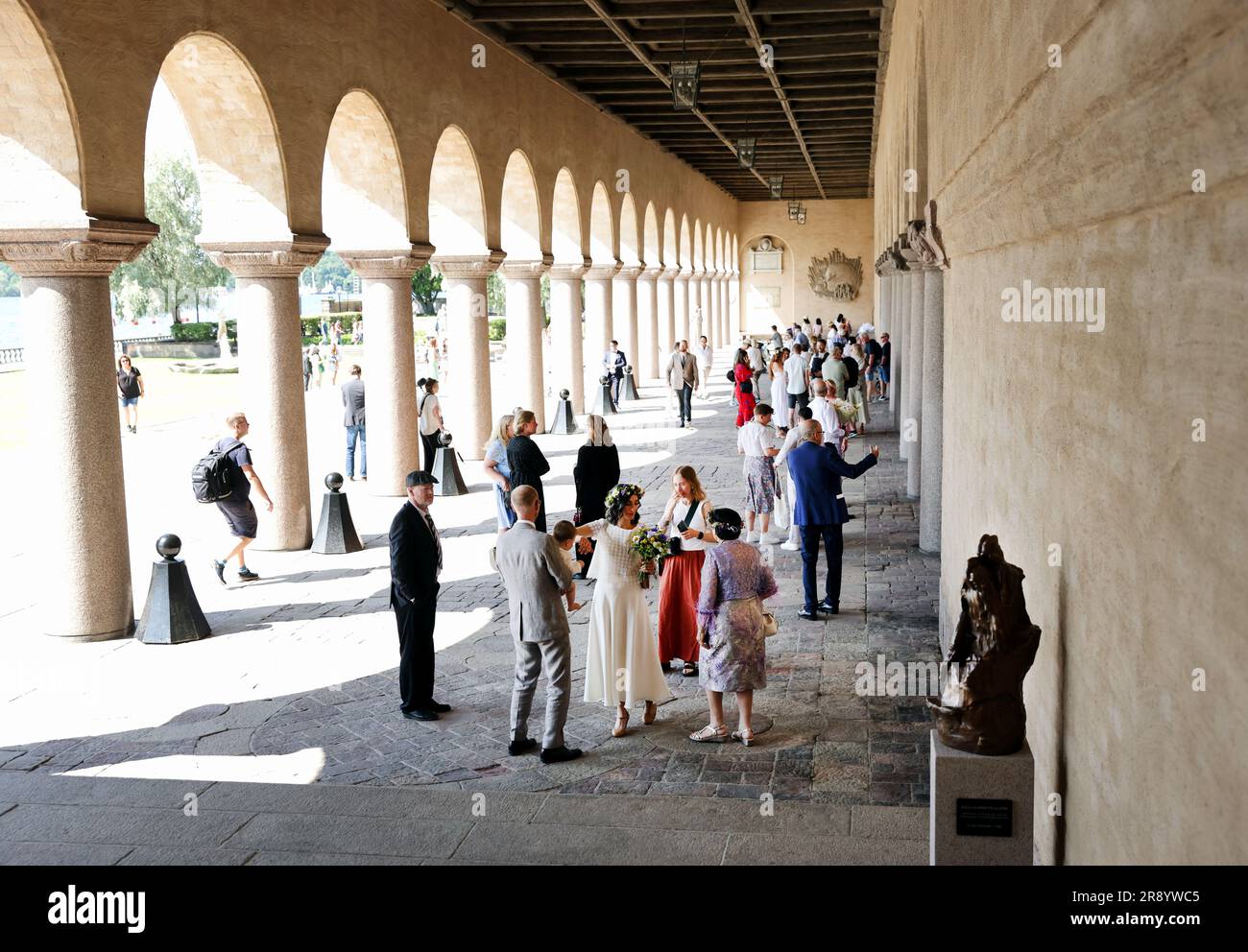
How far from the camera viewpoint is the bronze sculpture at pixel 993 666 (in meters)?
4.70

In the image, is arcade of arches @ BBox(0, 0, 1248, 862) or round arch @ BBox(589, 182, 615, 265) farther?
round arch @ BBox(589, 182, 615, 265)

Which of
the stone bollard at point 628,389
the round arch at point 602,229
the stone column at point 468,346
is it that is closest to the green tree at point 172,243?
the stone bollard at point 628,389

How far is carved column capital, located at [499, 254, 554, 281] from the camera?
23.8 meters

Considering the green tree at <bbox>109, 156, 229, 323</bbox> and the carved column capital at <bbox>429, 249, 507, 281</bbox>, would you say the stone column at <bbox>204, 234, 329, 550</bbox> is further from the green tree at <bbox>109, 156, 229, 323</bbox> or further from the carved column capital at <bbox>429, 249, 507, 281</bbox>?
the green tree at <bbox>109, 156, 229, 323</bbox>

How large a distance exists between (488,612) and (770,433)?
383cm

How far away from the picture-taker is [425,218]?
58.4 feet

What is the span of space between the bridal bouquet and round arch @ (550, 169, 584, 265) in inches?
737

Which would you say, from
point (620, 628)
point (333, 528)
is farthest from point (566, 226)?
point (620, 628)

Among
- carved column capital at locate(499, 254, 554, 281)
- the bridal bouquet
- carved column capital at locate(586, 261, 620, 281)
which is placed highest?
carved column capital at locate(586, 261, 620, 281)

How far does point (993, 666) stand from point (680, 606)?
188 inches

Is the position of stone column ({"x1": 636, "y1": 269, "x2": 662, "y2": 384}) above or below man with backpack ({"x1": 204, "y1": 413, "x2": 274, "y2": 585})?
above

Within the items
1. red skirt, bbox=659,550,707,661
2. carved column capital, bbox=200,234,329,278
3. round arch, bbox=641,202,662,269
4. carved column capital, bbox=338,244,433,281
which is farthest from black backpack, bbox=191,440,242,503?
round arch, bbox=641,202,662,269

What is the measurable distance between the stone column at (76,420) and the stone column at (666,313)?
29.4m

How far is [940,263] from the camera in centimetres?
1109
